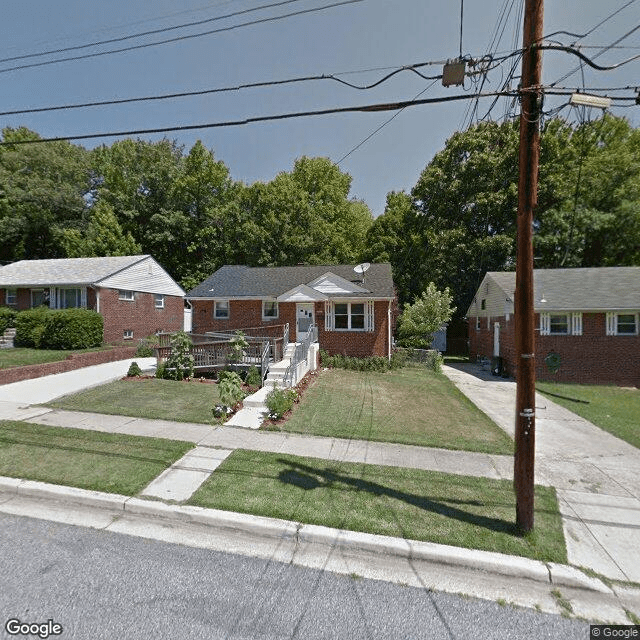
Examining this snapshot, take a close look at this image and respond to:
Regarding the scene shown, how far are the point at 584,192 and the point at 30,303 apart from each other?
39.7 m

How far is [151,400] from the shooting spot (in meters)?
9.17

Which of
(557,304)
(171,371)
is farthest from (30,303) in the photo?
(557,304)

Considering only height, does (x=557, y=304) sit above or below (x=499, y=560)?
above

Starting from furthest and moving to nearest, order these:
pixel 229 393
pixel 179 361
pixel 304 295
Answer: pixel 304 295 < pixel 179 361 < pixel 229 393

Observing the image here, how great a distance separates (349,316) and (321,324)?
1.38 meters

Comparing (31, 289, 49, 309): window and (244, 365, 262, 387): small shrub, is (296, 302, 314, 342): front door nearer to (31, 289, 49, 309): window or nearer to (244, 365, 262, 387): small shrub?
(244, 365, 262, 387): small shrub

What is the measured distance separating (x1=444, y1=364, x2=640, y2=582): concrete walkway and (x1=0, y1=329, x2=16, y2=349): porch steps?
22.1m

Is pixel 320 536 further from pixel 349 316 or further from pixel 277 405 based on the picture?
pixel 349 316

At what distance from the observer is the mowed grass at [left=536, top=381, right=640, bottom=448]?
8312 mm

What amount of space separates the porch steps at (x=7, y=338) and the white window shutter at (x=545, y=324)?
2572 cm

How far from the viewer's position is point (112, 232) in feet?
104

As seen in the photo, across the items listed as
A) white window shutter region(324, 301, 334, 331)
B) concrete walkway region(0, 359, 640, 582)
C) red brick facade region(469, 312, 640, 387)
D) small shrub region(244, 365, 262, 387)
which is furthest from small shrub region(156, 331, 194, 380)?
red brick facade region(469, 312, 640, 387)

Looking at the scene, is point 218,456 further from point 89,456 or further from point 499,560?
point 499,560

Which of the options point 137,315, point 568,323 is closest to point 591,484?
point 568,323
